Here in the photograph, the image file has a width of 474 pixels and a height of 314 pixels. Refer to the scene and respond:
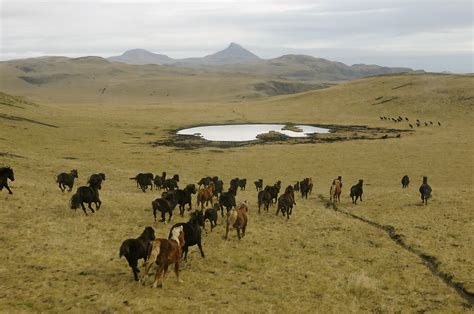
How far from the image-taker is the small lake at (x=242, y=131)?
65588 millimetres

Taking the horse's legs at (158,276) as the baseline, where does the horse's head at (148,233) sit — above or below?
above

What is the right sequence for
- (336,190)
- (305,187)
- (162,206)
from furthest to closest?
(305,187)
(336,190)
(162,206)

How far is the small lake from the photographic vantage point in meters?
65.6

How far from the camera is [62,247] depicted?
16.1 meters

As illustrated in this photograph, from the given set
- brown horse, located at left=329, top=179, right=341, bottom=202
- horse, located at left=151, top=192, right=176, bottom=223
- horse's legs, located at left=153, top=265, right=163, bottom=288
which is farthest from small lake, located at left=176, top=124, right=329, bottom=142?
horse's legs, located at left=153, top=265, right=163, bottom=288

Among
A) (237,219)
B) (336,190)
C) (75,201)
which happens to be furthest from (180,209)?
(336,190)

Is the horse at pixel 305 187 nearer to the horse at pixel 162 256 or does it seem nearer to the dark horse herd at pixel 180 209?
the dark horse herd at pixel 180 209

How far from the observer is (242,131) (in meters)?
72.8

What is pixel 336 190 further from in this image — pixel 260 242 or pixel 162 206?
pixel 162 206

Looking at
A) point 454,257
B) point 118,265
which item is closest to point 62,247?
point 118,265

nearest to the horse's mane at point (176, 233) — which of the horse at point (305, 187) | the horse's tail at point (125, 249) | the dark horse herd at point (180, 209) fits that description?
the dark horse herd at point (180, 209)

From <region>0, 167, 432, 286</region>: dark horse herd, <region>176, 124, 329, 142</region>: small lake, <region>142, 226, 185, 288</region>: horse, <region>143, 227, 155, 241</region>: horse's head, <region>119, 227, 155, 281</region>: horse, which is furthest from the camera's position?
<region>176, 124, 329, 142</region>: small lake

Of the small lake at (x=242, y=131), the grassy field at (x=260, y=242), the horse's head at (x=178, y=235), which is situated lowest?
the grassy field at (x=260, y=242)

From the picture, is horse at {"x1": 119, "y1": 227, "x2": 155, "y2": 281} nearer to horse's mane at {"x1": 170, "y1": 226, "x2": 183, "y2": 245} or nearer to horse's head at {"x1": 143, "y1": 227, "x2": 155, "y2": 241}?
horse's head at {"x1": 143, "y1": 227, "x2": 155, "y2": 241}
